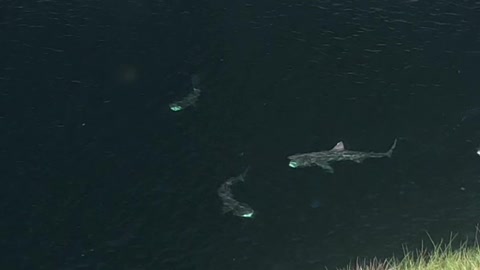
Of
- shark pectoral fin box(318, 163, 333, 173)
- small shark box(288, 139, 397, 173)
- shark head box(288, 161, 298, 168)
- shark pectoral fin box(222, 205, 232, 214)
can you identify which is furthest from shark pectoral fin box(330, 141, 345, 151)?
shark pectoral fin box(222, 205, 232, 214)

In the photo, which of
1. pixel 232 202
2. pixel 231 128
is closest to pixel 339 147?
pixel 231 128

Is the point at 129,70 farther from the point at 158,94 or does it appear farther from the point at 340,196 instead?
the point at 340,196

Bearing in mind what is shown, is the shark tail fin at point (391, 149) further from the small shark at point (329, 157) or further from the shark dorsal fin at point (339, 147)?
the shark dorsal fin at point (339, 147)

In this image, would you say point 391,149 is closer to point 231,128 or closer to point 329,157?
point 329,157

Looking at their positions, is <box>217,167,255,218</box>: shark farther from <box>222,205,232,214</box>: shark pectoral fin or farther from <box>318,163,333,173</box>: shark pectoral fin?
<box>318,163,333,173</box>: shark pectoral fin

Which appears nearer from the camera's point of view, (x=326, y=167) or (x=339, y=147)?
(x=326, y=167)

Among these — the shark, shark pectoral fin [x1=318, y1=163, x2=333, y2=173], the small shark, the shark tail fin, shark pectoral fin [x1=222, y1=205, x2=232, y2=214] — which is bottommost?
shark pectoral fin [x1=222, y1=205, x2=232, y2=214]
